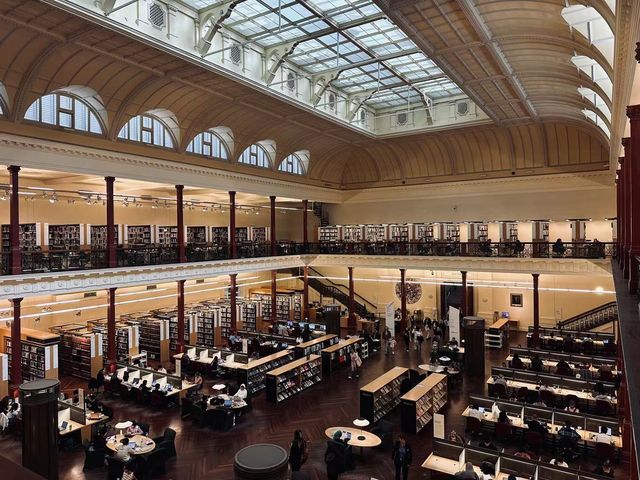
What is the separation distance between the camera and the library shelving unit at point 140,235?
63.9 ft

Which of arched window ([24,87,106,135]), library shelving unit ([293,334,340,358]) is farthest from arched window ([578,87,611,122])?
arched window ([24,87,106,135])

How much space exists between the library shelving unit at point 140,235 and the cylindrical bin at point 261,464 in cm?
1536

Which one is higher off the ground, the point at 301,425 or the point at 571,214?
the point at 571,214

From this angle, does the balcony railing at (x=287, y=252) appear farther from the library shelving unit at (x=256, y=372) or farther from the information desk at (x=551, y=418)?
→ the information desk at (x=551, y=418)

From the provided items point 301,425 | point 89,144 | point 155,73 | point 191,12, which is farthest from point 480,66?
point 89,144

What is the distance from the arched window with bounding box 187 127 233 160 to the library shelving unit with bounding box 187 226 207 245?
4.69 metres

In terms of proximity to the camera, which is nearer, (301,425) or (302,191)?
(301,425)

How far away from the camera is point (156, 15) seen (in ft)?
39.3

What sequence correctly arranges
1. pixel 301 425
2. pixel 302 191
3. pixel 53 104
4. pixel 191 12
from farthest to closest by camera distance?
pixel 302 191, pixel 53 104, pixel 191 12, pixel 301 425

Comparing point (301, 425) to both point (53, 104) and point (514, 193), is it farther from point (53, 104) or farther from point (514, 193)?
point (514, 193)

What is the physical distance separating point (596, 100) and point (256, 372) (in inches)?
506

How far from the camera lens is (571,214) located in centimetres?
2170

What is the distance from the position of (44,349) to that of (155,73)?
360 inches

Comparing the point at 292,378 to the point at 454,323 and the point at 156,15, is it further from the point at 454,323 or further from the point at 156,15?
the point at 156,15
